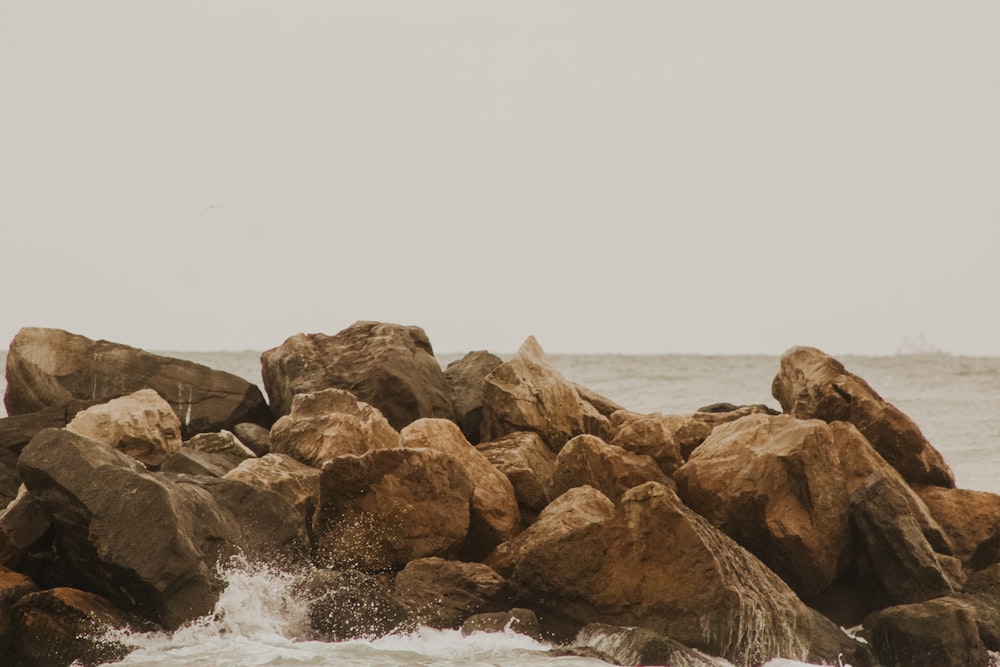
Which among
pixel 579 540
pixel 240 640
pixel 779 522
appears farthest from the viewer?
pixel 779 522

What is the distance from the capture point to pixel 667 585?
775cm

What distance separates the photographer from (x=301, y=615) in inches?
306

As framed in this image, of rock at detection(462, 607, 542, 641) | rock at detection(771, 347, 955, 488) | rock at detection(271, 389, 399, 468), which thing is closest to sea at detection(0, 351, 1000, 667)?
rock at detection(462, 607, 542, 641)

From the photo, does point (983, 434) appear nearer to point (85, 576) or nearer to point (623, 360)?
point (85, 576)

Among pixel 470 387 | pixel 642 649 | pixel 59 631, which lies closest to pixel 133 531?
pixel 59 631

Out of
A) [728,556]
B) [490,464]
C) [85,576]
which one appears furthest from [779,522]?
[85,576]

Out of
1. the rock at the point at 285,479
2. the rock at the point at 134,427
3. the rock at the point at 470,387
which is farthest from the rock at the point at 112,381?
the rock at the point at 285,479

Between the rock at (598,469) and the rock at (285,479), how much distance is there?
5.98ft

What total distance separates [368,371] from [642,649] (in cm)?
465

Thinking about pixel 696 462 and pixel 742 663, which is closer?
pixel 742 663

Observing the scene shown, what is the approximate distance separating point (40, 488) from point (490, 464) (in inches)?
129

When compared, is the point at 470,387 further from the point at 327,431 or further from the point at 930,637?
the point at 930,637

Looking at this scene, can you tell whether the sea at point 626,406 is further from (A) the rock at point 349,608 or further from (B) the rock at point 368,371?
(B) the rock at point 368,371

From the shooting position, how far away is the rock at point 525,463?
9505mm
